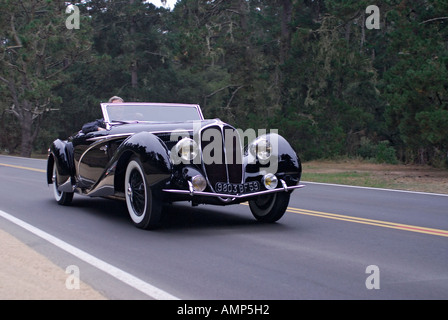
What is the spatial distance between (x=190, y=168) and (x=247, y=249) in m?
1.43

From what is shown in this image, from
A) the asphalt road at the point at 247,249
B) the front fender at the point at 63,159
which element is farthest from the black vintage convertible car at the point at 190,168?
the front fender at the point at 63,159

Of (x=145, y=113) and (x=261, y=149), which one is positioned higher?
(x=145, y=113)

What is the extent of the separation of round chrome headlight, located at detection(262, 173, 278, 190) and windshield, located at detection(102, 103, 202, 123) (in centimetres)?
255

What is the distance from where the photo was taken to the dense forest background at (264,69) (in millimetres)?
20031

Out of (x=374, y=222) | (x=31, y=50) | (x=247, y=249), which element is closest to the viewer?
(x=247, y=249)

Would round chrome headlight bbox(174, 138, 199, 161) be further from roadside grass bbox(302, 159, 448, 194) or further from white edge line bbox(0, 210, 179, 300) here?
roadside grass bbox(302, 159, 448, 194)

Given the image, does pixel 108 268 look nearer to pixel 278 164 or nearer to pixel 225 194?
pixel 225 194

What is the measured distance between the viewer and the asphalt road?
510cm

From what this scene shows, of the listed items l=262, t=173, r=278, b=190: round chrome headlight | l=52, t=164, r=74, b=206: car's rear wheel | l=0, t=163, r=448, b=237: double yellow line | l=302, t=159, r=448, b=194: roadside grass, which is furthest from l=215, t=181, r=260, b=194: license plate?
l=302, t=159, r=448, b=194: roadside grass

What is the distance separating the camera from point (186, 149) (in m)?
7.62

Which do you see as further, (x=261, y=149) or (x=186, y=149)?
(x=261, y=149)

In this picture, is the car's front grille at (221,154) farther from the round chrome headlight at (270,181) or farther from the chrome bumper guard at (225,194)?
the round chrome headlight at (270,181)

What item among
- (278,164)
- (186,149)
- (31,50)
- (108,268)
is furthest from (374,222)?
(31,50)
